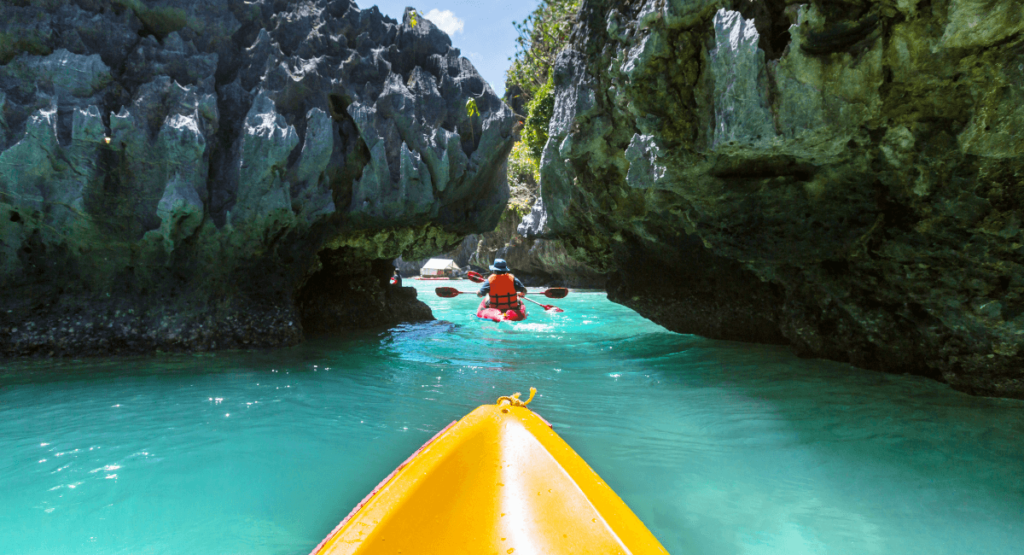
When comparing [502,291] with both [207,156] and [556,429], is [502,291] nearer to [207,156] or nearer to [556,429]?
[207,156]

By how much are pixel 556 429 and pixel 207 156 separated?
5755mm

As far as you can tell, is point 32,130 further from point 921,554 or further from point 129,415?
point 921,554

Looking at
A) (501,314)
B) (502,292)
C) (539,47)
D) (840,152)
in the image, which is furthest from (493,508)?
(539,47)

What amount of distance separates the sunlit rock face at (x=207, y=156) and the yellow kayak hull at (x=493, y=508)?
545 centimetres

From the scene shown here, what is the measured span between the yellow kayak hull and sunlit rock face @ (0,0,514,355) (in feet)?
17.9

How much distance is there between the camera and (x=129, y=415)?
3.79 metres

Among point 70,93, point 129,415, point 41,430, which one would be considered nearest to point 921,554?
point 129,415

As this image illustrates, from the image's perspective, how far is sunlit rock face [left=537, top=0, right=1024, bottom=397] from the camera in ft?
9.87

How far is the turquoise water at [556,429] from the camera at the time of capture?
2.23 m

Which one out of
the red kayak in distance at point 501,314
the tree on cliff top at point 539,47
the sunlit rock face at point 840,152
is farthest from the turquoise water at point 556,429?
the tree on cliff top at point 539,47

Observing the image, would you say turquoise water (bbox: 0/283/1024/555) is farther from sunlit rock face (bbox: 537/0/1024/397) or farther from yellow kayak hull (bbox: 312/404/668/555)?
sunlit rock face (bbox: 537/0/1024/397)

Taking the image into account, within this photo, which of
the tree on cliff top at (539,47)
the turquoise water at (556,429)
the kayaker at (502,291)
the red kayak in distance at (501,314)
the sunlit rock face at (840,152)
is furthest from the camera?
the tree on cliff top at (539,47)

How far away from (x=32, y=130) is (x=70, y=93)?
654mm

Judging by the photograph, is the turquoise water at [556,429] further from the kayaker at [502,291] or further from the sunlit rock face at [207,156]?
the kayaker at [502,291]
